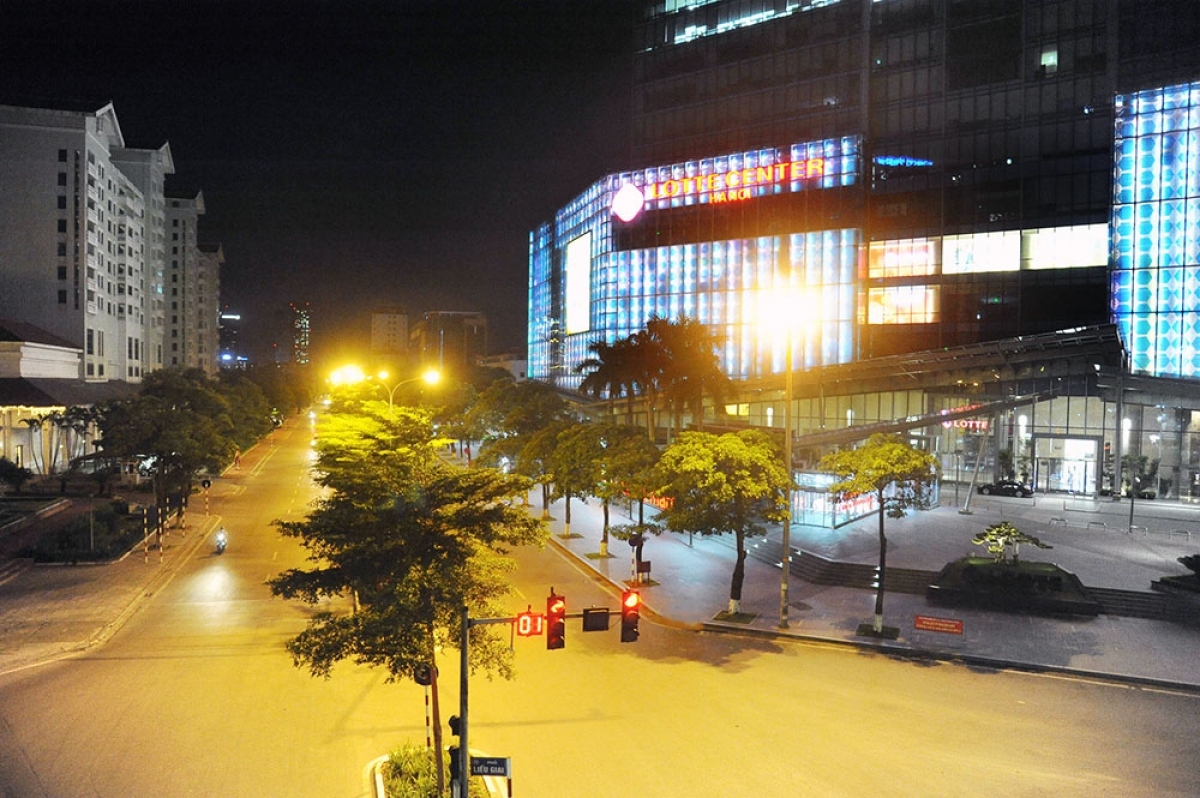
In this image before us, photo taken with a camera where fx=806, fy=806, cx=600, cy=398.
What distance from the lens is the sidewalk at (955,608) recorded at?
78.5 ft

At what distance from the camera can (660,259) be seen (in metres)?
98.3

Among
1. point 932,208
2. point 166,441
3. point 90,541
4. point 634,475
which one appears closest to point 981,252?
point 932,208

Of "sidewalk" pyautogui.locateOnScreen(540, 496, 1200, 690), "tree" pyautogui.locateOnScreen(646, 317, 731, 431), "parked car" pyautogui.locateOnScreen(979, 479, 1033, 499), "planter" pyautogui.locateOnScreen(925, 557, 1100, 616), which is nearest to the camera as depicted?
"sidewalk" pyautogui.locateOnScreen(540, 496, 1200, 690)

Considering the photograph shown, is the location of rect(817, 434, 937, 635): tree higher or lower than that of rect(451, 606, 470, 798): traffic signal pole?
higher

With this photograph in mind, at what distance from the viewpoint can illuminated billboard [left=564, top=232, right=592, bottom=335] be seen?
116500mm

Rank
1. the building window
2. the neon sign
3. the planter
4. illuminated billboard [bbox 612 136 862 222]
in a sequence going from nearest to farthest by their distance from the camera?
the planter
the building window
illuminated billboard [bbox 612 136 862 222]
the neon sign

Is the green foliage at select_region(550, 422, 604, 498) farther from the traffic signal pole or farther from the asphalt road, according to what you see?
the traffic signal pole

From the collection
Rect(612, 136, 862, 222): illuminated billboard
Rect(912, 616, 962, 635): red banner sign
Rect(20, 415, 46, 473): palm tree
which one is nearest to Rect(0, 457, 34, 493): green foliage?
Rect(20, 415, 46, 473): palm tree

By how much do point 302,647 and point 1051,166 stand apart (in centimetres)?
7233

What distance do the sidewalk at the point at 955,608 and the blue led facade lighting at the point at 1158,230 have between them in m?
Answer: 14.7

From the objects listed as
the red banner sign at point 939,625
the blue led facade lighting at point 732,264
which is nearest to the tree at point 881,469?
the red banner sign at point 939,625

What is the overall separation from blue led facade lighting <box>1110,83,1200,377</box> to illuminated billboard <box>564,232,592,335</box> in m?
67.5

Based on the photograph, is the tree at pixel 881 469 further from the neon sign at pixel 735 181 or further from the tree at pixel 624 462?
the neon sign at pixel 735 181

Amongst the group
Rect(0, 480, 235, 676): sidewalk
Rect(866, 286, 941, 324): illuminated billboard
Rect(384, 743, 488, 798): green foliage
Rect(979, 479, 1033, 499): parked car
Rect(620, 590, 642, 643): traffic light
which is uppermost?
Rect(866, 286, 941, 324): illuminated billboard
